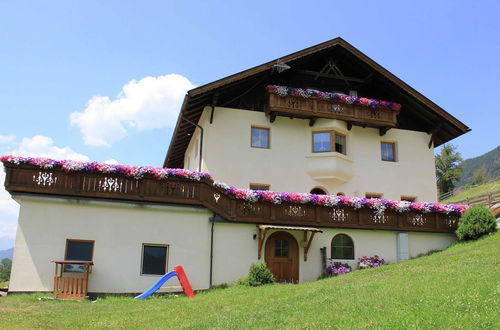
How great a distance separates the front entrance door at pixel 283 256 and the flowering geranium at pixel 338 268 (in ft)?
4.74

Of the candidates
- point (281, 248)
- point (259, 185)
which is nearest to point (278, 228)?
point (281, 248)

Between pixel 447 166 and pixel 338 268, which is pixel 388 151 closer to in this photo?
pixel 338 268

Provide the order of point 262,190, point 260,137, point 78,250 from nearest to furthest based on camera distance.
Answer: point 78,250
point 262,190
point 260,137

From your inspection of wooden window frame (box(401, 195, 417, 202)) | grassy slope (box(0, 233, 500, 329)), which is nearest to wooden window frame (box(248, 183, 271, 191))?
wooden window frame (box(401, 195, 417, 202))

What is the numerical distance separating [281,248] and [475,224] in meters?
8.53

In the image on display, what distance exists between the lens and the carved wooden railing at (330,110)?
2506 cm

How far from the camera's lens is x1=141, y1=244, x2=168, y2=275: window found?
62.9 ft

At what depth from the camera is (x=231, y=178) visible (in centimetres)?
2464

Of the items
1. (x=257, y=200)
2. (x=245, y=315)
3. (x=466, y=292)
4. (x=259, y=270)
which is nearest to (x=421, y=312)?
(x=466, y=292)

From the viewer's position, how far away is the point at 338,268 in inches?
842

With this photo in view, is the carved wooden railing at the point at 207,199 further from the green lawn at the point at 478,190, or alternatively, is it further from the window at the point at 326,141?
the green lawn at the point at 478,190

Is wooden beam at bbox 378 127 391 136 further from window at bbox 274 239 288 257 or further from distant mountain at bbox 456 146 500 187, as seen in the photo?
distant mountain at bbox 456 146 500 187

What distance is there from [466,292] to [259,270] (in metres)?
8.83

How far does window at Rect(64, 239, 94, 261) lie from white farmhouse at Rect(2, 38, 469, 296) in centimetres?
4
